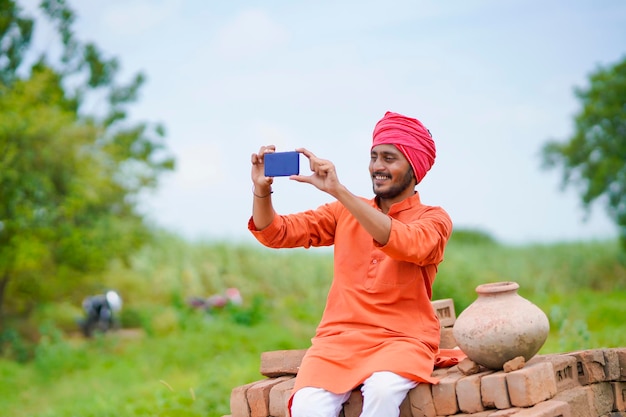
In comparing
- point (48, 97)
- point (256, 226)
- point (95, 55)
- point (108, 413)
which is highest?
point (95, 55)

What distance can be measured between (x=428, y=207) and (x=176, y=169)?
35.9ft

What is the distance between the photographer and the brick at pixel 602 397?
4293 millimetres

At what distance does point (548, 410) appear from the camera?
3.60 meters

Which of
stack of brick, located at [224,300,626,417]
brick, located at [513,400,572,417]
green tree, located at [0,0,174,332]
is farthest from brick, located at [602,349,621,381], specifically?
green tree, located at [0,0,174,332]

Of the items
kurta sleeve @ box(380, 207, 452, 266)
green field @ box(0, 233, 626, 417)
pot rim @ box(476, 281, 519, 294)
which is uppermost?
kurta sleeve @ box(380, 207, 452, 266)

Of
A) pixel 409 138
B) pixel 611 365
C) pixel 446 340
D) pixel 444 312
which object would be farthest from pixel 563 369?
pixel 409 138

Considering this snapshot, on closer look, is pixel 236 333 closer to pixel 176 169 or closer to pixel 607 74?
pixel 176 169

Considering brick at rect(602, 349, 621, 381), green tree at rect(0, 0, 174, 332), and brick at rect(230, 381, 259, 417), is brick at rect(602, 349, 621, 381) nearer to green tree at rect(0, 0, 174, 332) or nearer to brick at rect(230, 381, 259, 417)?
brick at rect(230, 381, 259, 417)

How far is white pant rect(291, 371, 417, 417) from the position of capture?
3609mm

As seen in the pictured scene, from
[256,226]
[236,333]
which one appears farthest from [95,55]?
[256,226]

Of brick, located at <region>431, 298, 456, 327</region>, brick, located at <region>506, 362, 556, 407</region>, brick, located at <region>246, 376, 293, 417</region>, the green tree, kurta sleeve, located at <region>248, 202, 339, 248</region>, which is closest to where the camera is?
brick, located at <region>506, 362, 556, 407</region>

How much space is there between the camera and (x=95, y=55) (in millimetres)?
14602

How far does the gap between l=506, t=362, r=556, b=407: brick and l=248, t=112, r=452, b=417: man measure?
35 centimetres

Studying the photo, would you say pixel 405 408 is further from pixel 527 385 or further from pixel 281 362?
pixel 281 362
